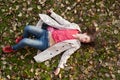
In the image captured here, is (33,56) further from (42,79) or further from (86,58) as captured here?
(86,58)

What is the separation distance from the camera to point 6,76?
24.4 feet

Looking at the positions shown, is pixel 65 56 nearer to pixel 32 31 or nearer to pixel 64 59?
pixel 64 59

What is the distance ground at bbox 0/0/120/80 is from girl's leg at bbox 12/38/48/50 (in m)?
0.34

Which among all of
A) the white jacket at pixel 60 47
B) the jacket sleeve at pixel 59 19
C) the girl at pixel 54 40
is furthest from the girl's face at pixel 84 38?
the jacket sleeve at pixel 59 19

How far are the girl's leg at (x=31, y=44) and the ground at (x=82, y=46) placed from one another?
339 millimetres

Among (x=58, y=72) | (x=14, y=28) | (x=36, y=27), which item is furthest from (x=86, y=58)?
(x=14, y=28)

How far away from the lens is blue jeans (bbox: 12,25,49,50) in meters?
7.41

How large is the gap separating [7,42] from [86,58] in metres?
2.00

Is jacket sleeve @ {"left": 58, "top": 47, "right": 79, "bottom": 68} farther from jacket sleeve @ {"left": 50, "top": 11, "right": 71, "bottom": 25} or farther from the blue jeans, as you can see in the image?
jacket sleeve @ {"left": 50, "top": 11, "right": 71, "bottom": 25}

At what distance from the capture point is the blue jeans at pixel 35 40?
7406mm

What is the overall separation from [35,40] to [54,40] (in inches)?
17.5

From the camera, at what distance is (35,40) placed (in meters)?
7.49

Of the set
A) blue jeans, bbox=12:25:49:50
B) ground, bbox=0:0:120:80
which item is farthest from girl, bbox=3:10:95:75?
ground, bbox=0:0:120:80

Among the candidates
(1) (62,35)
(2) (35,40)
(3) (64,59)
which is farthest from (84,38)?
(2) (35,40)
